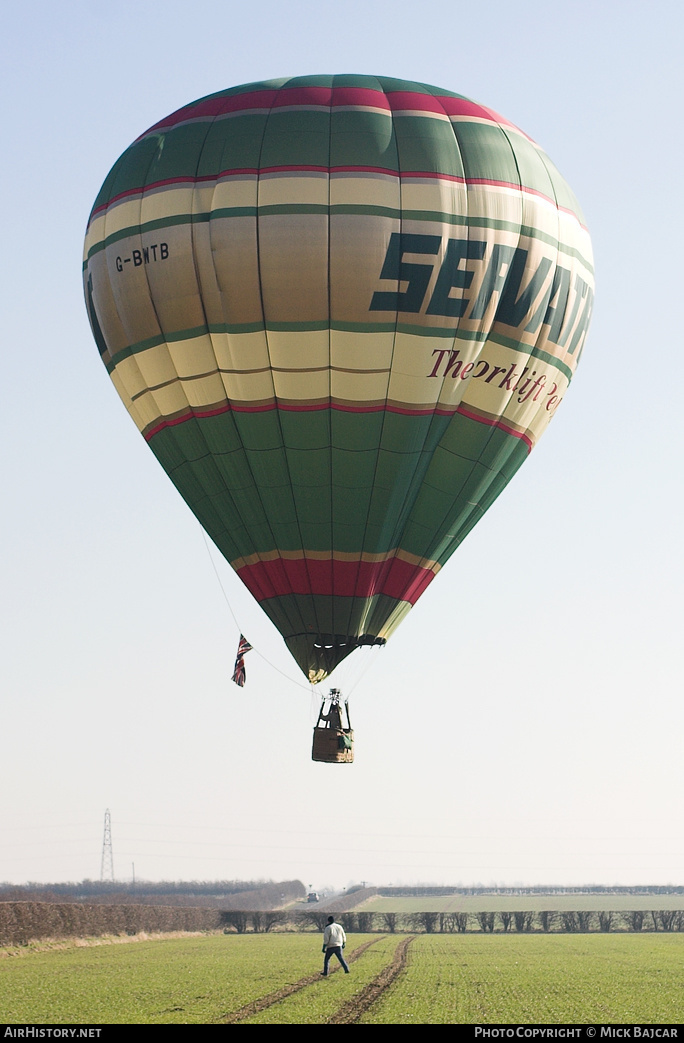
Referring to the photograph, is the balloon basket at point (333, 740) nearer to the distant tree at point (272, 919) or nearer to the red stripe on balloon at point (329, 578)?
the red stripe on balloon at point (329, 578)

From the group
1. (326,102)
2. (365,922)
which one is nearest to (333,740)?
(326,102)

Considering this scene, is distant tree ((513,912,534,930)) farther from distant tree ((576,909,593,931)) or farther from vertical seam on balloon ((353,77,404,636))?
vertical seam on balloon ((353,77,404,636))

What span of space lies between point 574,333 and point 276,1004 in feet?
58.3

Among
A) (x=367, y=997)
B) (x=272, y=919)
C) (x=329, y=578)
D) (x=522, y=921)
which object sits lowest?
(x=522, y=921)

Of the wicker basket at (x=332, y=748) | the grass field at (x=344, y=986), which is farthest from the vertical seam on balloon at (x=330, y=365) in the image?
the grass field at (x=344, y=986)

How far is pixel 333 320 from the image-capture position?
27.8 meters

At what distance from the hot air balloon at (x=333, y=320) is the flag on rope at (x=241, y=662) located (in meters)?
4.23

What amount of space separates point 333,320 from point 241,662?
10.8m

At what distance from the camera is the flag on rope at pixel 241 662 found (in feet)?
113

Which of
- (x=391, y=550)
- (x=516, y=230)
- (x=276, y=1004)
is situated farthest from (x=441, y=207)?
(x=276, y=1004)

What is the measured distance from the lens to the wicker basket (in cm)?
2909

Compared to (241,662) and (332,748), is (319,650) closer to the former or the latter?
(332,748)

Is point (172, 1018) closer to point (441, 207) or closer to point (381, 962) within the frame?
point (381, 962)

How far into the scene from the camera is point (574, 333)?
31859mm
